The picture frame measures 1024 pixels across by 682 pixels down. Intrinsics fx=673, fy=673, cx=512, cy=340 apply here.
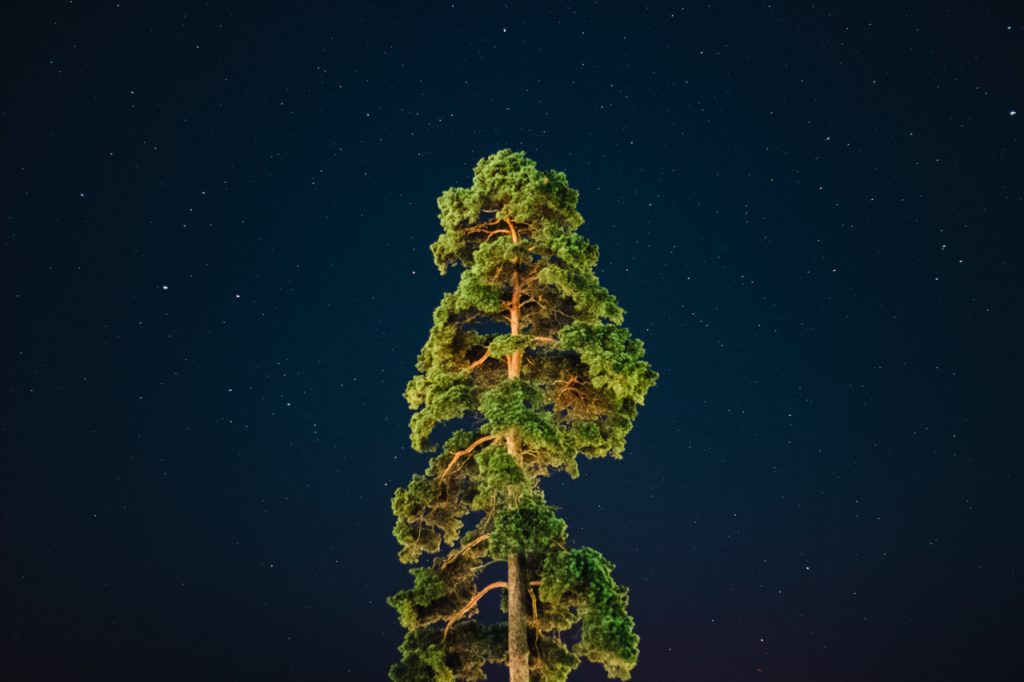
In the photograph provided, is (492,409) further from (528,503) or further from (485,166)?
(485,166)

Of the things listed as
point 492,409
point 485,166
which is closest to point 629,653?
point 492,409

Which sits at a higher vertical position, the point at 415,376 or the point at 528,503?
the point at 415,376

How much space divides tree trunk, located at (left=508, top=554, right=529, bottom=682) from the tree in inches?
0.9

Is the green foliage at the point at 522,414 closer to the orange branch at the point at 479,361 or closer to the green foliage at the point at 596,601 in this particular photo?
the orange branch at the point at 479,361

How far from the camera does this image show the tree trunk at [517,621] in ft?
37.2

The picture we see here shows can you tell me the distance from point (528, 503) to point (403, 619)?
3.27 metres

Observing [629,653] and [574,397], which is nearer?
[629,653]

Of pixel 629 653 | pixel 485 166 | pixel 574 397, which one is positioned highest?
pixel 485 166

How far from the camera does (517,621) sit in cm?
1148

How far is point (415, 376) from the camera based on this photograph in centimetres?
1323

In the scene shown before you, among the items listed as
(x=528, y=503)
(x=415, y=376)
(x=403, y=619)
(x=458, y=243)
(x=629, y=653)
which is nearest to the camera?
(x=629, y=653)

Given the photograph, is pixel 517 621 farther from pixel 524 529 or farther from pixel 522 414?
pixel 522 414

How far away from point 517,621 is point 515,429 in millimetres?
3249

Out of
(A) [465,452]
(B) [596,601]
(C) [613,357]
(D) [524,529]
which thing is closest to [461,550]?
(A) [465,452]
